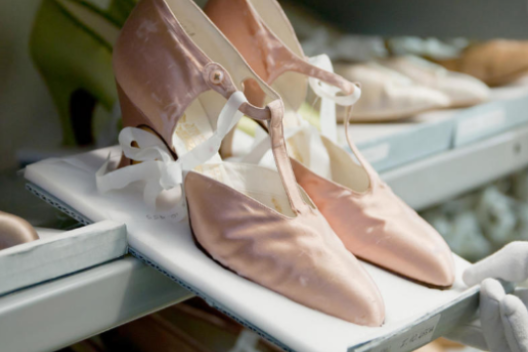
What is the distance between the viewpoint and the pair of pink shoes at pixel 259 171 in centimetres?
49

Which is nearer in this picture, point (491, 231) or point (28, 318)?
point (28, 318)

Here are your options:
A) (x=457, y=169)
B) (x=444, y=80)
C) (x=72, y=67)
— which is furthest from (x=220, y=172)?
(x=444, y=80)

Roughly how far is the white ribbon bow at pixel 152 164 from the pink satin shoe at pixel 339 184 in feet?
0.37

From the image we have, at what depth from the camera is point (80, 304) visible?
1.62 ft

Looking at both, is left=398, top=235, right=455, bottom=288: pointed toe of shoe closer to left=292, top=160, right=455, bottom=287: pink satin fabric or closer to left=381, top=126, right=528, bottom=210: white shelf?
left=292, top=160, right=455, bottom=287: pink satin fabric

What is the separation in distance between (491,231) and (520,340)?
835 millimetres

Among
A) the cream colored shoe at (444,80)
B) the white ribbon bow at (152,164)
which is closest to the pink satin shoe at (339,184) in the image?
the white ribbon bow at (152,164)

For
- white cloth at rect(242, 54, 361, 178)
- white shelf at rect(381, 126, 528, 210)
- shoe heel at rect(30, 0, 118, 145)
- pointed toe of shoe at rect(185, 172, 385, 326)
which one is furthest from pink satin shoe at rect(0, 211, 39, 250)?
white shelf at rect(381, 126, 528, 210)

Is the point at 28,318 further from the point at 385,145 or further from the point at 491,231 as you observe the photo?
the point at 491,231

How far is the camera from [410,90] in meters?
0.97

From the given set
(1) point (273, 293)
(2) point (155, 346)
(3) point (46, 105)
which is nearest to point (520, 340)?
(1) point (273, 293)

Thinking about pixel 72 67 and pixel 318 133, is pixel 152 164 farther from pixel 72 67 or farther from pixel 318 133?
pixel 72 67

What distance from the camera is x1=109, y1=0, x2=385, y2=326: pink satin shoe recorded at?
1.60 feet

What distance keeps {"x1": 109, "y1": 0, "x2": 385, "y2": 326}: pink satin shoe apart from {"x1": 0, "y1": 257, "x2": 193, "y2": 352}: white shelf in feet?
0.22
